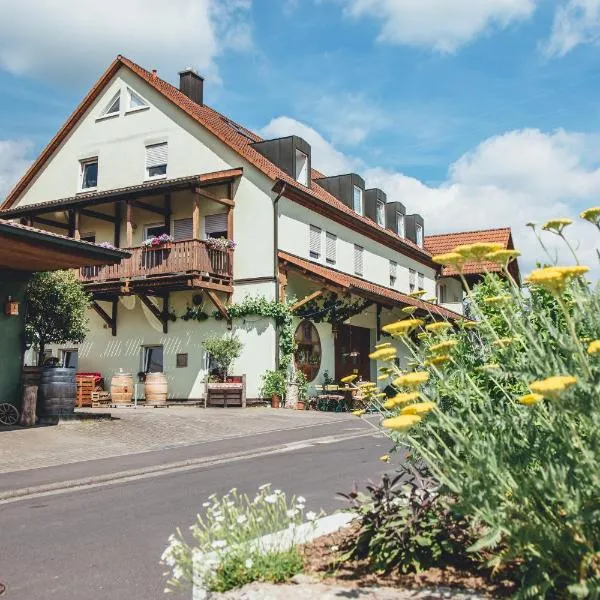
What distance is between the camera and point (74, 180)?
89.9 feet

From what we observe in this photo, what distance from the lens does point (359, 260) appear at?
28641 mm

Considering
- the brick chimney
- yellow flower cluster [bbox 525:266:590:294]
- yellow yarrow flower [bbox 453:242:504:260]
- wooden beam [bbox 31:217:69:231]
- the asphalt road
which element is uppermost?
the brick chimney

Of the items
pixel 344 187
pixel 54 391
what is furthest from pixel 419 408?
pixel 344 187

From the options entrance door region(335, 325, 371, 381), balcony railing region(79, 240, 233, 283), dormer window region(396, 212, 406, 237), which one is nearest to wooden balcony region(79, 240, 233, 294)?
balcony railing region(79, 240, 233, 283)

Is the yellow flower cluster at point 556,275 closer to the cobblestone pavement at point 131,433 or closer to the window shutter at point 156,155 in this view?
the cobblestone pavement at point 131,433

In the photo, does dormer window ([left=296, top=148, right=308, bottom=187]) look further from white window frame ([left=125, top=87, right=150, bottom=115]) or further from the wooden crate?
the wooden crate

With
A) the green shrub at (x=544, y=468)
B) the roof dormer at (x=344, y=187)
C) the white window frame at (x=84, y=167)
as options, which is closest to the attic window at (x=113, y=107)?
the white window frame at (x=84, y=167)

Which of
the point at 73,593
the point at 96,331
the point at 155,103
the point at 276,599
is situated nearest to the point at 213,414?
the point at 96,331

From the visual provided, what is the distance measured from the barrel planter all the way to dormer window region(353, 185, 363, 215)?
1765 cm

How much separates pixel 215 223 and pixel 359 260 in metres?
7.11

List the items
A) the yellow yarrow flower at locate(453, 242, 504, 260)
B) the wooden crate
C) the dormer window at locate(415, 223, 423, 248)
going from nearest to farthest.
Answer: the yellow yarrow flower at locate(453, 242, 504, 260) → the wooden crate → the dormer window at locate(415, 223, 423, 248)

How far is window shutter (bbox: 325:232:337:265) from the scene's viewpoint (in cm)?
2592

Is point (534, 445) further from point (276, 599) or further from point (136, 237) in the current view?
point (136, 237)

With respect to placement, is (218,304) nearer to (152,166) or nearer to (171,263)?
(171,263)
